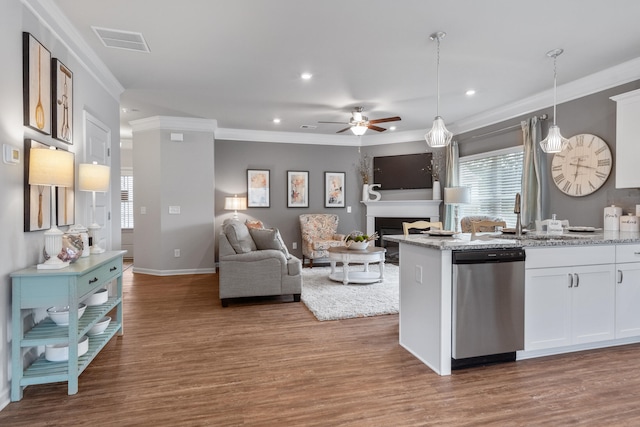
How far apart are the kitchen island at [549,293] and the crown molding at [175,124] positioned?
15.4 feet

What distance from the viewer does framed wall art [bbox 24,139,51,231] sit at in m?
2.41

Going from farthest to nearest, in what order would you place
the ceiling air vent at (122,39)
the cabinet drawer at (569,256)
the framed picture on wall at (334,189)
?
the framed picture on wall at (334,189), the ceiling air vent at (122,39), the cabinet drawer at (569,256)

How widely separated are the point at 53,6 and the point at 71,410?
2.88 meters

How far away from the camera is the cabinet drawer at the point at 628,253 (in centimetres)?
297

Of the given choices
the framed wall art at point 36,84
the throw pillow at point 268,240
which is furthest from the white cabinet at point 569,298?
the framed wall art at point 36,84

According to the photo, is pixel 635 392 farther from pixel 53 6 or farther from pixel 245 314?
pixel 53 6

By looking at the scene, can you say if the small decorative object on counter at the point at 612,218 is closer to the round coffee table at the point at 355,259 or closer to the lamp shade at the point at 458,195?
the lamp shade at the point at 458,195

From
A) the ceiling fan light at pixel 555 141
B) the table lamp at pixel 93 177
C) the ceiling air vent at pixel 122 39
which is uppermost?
the ceiling air vent at pixel 122 39

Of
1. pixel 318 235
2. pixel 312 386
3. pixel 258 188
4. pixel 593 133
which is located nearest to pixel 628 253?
pixel 593 133

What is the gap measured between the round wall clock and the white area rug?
2575 mm

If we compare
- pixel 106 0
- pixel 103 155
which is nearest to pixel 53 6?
pixel 106 0

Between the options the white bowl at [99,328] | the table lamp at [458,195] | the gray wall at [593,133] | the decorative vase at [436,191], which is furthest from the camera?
the decorative vase at [436,191]

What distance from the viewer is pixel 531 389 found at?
7.73 feet

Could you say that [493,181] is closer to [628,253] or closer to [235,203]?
[628,253]
